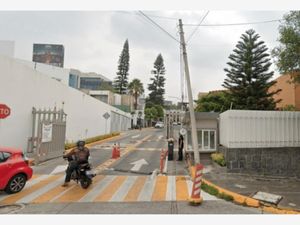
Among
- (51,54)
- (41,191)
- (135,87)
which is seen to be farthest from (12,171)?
(51,54)

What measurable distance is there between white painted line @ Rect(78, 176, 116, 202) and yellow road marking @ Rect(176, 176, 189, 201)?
2.44 metres

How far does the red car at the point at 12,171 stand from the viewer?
27.7 ft

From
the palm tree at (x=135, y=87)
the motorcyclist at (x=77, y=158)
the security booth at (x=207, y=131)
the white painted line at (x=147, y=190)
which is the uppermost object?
the palm tree at (x=135, y=87)

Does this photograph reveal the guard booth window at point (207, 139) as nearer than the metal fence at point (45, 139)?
No

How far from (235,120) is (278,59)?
346cm

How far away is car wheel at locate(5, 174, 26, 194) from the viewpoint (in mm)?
8656

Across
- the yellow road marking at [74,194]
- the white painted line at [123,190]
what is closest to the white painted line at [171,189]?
the white painted line at [123,190]

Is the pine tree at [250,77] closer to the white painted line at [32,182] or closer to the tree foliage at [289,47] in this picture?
the tree foliage at [289,47]

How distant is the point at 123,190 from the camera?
945 centimetres

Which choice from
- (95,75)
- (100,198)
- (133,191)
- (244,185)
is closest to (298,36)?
(244,185)

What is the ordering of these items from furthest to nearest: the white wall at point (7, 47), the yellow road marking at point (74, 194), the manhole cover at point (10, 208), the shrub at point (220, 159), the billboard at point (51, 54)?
the billboard at point (51, 54) < the white wall at point (7, 47) < the shrub at point (220, 159) < the yellow road marking at point (74, 194) < the manhole cover at point (10, 208)

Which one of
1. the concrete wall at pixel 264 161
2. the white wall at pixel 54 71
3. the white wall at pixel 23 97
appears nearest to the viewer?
the concrete wall at pixel 264 161

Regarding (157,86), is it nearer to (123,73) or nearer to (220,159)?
(123,73)

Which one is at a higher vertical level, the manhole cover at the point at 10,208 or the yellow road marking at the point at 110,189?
the yellow road marking at the point at 110,189
